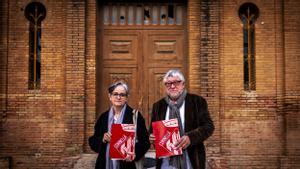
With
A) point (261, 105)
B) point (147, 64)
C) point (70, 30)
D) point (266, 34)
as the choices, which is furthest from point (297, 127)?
point (70, 30)

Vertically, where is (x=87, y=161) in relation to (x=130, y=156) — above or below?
below

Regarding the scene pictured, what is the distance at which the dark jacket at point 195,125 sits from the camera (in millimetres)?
4398

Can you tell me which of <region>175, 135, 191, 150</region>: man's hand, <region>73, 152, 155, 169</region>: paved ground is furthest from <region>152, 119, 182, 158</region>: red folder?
<region>73, 152, 155, 169</region>: paved ground

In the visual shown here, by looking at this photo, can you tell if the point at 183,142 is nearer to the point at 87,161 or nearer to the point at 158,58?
the point at 87,161

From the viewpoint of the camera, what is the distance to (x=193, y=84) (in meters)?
9.62

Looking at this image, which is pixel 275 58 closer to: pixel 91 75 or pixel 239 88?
pixel 239 88

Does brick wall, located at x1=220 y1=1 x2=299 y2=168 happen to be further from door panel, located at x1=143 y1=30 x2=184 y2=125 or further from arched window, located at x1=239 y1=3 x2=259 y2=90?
door panel, located at x1=143 y1=30 x2=184 y2=125

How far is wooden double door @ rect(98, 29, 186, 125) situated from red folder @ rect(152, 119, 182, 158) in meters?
5.45

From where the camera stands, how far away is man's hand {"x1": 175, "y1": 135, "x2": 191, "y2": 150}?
14.2 ft

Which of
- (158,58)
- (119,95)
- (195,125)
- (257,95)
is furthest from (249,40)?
(119,95)

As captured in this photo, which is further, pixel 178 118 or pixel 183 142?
pixel 178 118

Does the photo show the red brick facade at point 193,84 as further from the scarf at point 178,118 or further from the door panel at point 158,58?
the scarf at point 178,118

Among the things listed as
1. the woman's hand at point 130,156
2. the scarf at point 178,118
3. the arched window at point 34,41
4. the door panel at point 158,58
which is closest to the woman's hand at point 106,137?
the woman's hand at point 130,156

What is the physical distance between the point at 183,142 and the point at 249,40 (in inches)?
244
